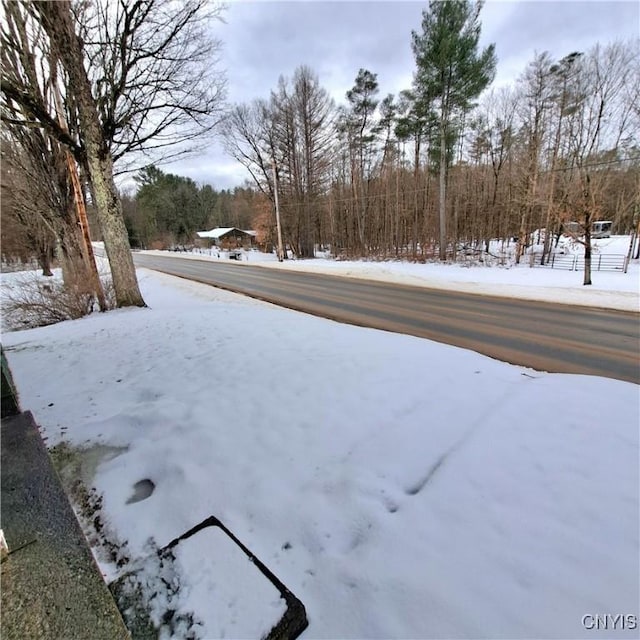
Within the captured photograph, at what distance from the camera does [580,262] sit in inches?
737

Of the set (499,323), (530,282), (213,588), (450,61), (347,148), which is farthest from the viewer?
(347,148)

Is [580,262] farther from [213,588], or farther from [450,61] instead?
[213,588]

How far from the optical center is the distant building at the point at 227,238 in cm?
4656

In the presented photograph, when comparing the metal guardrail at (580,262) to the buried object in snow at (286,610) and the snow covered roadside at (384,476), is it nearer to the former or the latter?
the snow covered roadside at (384,476)

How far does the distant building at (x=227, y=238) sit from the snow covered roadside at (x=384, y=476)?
144 ft

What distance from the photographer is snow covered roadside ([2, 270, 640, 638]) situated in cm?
152

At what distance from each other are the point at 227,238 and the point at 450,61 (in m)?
37.8

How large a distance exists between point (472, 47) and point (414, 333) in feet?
61.6

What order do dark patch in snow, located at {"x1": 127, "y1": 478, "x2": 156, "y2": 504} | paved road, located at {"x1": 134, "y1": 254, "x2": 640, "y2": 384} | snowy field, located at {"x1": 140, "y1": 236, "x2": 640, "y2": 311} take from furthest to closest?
snowy field, located at {"x1": 140, "y1": 236, "x2": 640, "y2": 311} < paved road, located at {"x1": 134, "y1": 254, "x2": 640, "y2": 384} < dark patch in snow, located at {"x1": 127, "y1": 478, "x2": 156, "y2": 504}
